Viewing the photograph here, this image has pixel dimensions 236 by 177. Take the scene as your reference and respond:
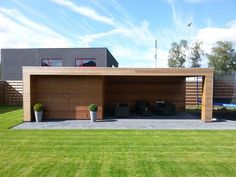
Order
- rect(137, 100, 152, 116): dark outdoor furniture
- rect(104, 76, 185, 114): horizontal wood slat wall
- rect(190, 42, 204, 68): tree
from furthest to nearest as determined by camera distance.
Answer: rect(190, 42, 204, 68): tree
rect(104, 76, 185, 114): horizontal wood slat wall
rect(137, 100, 152, 116): dark outdoor furniture

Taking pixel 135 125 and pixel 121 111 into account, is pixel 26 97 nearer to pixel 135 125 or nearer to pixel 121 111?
pixel 121 111

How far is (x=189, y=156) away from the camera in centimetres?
625

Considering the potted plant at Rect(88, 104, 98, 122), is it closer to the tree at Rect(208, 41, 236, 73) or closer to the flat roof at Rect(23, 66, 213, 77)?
the flat roof at Rect(23, 66, 213, 77)

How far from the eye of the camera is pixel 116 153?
644cm

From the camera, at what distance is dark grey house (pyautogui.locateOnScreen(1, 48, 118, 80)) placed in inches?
901

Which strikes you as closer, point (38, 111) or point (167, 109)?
point (38, 111)

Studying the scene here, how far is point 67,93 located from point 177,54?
32287 mm

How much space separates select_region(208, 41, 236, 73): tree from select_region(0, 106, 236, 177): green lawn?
29698 mm

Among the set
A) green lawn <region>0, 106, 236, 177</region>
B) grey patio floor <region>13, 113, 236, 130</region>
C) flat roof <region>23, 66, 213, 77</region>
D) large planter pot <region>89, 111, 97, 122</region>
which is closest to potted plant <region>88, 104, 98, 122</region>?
large planter pot <region>89, 111, 97, 122</region>

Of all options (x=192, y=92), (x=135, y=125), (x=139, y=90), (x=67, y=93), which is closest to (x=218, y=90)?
(x=192, y=92)

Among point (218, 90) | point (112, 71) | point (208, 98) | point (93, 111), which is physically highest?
point (112, 71)

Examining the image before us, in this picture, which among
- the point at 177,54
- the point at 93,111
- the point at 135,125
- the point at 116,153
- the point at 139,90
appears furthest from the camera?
the point at 177,54

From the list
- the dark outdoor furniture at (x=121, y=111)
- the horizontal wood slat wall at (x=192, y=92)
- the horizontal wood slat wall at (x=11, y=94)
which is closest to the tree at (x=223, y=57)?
the horizontal wood slat wall at (x=192, y=92)

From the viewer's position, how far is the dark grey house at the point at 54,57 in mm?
22891
